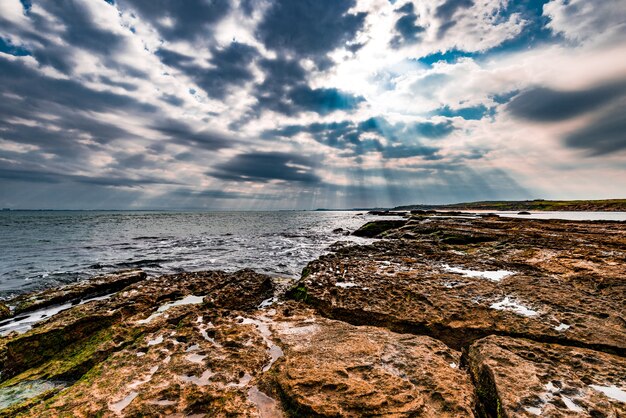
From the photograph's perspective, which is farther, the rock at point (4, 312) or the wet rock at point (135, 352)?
the rock at point (4, 312)

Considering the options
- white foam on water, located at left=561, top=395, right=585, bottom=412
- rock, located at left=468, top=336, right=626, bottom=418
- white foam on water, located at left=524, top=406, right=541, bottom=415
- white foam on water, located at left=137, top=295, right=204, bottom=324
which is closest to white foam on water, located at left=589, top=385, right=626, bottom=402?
rock, located at left=468, top=336, right=626, bottom=418

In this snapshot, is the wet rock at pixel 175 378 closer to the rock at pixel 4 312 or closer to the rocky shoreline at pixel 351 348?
the rocky shoreline at pixel 351 348

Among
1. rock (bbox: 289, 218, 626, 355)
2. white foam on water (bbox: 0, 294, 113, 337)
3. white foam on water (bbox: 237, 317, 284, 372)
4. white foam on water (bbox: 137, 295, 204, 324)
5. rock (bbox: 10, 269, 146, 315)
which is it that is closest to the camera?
white foam on water (bbox: 237, 317, 284, 372)

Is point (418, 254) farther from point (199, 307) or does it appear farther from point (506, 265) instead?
point (199, 307)

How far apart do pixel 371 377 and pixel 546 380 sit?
2.72 meters

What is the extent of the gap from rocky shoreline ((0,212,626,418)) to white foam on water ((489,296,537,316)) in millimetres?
24

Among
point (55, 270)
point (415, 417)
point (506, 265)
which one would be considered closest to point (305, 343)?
point (415, 417)

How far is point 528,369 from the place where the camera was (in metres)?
4.53

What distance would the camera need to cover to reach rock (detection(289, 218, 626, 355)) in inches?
245

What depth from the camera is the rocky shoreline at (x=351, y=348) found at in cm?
415

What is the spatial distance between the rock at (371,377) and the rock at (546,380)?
0.39 metres

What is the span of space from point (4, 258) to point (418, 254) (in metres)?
36.4

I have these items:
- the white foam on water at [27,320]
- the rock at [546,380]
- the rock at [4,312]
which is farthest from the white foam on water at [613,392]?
the rock at [4,312]

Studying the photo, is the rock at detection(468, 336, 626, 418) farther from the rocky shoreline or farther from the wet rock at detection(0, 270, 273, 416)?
the wet rock at detection(0, 270, 273, 416)
